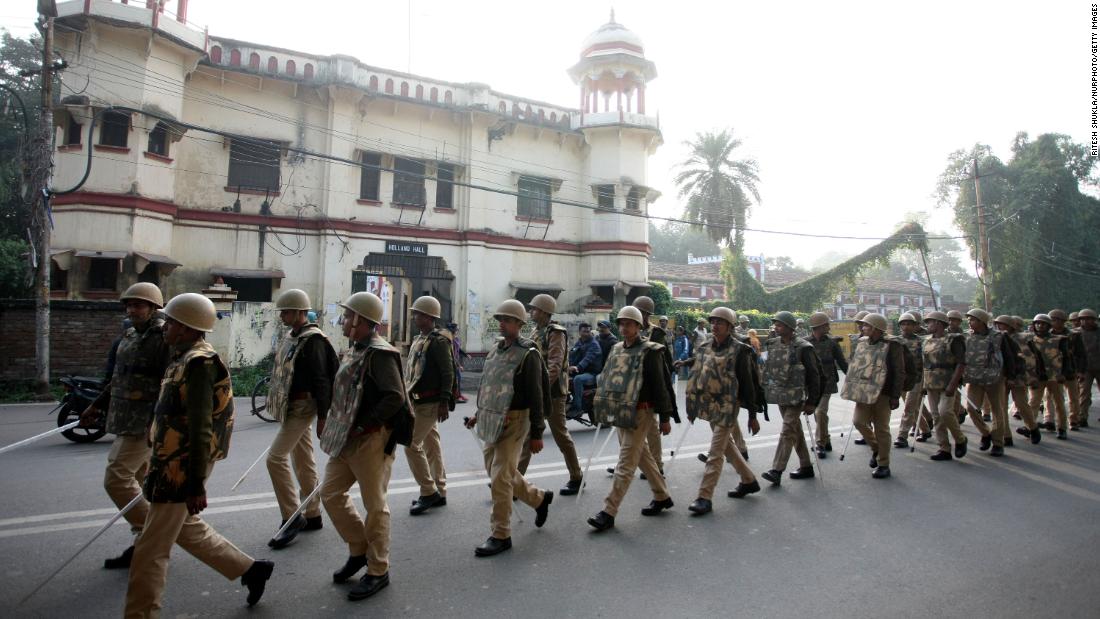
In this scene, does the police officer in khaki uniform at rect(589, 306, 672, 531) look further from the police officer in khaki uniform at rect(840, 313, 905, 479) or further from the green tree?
the green tree

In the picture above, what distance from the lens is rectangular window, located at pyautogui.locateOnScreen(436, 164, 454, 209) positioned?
20.4 m

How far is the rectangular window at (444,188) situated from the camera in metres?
20.4

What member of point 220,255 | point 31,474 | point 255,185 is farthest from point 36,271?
point 31,474

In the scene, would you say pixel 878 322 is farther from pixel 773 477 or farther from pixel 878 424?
pixel 773 477

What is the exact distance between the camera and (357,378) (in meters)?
3.86

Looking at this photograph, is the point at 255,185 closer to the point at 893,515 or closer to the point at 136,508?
the point at 136,508

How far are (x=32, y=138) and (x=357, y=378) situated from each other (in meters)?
14.4

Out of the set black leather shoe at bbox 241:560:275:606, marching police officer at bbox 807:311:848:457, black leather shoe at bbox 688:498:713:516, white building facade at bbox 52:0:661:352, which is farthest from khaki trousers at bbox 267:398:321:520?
white building facade at bbox 52:0:661:352

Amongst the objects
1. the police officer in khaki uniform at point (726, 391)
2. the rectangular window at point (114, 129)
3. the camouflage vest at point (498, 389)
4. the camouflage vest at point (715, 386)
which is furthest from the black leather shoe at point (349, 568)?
the rectangular window at point (114, 129)

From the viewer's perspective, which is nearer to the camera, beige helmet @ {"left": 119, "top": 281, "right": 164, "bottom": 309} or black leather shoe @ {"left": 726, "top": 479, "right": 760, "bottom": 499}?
beige helmet @ {"left": 119, "top": 281, "right": 164, "bottom": 309}

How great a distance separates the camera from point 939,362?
811 cm

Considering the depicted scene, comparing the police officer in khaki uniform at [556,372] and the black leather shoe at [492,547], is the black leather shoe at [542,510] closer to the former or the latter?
the black leather shoe at [492,547]

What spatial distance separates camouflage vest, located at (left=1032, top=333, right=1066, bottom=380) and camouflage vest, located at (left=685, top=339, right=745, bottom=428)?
719cm

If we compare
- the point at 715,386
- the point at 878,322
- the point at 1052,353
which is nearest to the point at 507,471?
the point at 715,386
